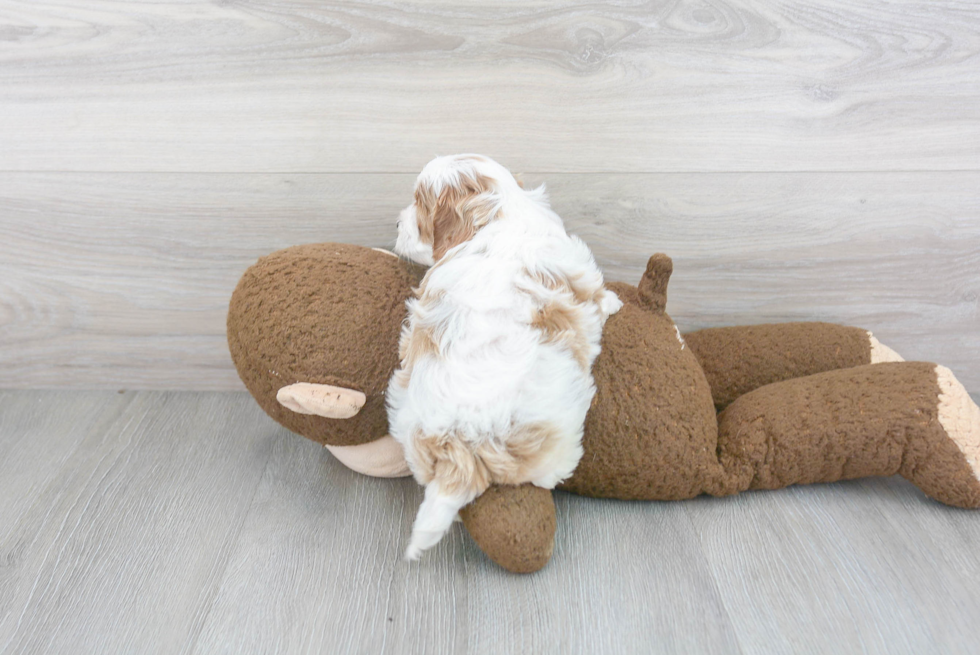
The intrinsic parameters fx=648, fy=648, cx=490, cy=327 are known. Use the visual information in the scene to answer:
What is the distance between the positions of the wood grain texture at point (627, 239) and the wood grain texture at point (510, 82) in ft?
0.12

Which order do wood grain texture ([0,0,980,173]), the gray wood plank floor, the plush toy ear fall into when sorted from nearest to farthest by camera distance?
the gray wood plank floor < the plush toy ear < wood grain texture ([0,0,980,173])

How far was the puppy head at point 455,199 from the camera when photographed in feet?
2.53

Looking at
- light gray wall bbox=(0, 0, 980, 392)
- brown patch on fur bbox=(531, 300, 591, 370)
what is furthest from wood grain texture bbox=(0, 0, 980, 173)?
brown patch on fur bbox=(531, 300, 591, 370)

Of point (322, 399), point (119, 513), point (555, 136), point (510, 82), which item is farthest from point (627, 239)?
point (119, 513)

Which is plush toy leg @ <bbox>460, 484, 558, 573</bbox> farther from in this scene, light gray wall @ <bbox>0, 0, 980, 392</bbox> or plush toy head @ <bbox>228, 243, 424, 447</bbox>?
light gray wall @ <bbox>0, 0, 980, 392</bbox>

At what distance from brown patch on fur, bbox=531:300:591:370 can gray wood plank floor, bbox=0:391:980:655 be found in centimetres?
24

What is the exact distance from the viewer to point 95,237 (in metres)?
1.09

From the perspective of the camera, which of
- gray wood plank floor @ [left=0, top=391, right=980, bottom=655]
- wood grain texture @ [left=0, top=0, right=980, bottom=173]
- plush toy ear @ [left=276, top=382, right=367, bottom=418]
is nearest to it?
gray wood plank floor @ [left=0, top=391, right=980, bottom=655]

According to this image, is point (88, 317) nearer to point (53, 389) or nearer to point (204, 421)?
point (53, 389)

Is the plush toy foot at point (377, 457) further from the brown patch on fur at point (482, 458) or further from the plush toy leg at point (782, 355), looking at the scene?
the plush toy leg at point (782, 355)

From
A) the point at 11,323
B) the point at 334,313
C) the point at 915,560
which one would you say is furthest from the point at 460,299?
the point at 11,323

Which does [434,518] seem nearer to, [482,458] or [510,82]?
[482,458]

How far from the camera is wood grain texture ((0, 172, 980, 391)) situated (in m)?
1.01

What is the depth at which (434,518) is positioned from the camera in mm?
710
